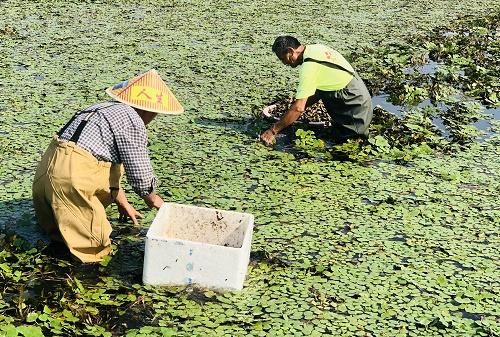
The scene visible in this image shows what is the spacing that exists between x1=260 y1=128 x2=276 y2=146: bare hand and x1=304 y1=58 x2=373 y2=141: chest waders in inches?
21.5

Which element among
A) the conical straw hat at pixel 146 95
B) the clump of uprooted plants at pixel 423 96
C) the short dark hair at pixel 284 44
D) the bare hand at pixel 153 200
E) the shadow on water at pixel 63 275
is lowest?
the shadow on water at pixel 63 275

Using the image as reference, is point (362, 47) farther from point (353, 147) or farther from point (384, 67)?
point (353, 147)

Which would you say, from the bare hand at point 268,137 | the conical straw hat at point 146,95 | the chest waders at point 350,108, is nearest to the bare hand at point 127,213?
the conical straw hat at point 146,95

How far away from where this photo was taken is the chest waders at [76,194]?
135 inches

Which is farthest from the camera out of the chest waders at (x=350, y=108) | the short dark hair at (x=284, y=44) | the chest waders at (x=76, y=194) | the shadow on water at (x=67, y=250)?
the chest waders at (x=350, y=108)

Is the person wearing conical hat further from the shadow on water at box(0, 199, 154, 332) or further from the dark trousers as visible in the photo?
the dark trousers

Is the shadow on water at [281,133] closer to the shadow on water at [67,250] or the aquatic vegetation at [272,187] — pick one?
the aquatic vegetation at [272,187]

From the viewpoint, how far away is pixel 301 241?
407 cm

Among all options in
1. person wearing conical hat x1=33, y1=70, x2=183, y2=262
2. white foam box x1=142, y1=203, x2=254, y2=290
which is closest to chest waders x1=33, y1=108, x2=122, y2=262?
person wearing conical hat x1=33, y1=70, x2=183, y2=262

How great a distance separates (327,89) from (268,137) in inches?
24.9

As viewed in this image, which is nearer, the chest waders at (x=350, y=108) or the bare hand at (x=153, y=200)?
the bare hand at (x=153, y=200)

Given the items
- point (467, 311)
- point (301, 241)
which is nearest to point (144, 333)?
point (301, 241)

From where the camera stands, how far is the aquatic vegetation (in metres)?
3.29

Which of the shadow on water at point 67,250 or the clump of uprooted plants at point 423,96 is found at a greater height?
the clump of uprooted plants at point 423,96
